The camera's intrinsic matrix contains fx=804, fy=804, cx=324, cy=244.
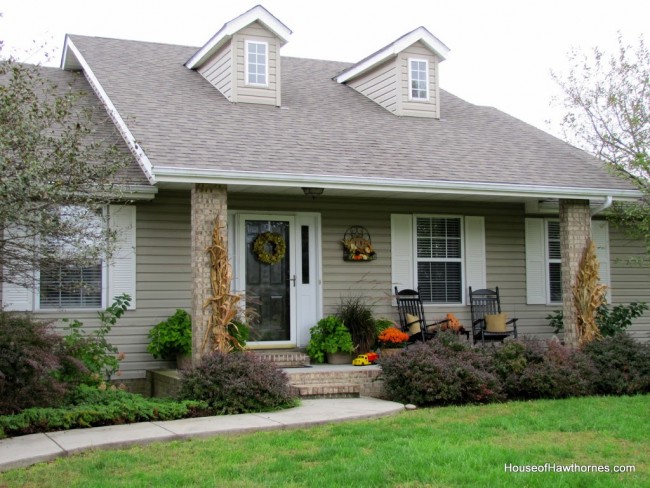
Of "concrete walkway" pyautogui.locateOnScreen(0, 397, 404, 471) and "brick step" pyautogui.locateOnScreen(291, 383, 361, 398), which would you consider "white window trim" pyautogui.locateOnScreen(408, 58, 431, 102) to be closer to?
"brick step" pyautogui.locateOnScreen(291, 383, 361, 398)

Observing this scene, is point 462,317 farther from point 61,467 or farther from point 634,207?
point 61,467

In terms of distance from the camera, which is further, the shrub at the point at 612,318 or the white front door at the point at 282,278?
the shrub at the point at 612,318

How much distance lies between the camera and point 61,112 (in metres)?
6.11

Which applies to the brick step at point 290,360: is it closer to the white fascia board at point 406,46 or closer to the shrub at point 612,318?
the shrub at point 612,318

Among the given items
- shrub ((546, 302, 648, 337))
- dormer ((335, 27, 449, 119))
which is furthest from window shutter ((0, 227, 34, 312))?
shrub ((546, 302, 648, 337))

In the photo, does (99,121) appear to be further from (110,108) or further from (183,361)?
(183,361)

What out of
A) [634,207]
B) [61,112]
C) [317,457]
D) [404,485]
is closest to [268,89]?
[634,207]

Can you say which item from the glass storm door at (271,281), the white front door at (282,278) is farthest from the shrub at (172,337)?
the glass storm door at (271,281)

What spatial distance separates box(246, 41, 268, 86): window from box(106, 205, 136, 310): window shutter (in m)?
3.20

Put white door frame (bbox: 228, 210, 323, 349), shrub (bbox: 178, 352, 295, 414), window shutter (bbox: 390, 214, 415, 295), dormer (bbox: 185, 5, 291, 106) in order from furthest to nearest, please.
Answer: dormer (bbox: 185, 5, 291, 106) → window shutter (bbox: 390, 214, 415, 295) → white door frame (bbox: 228, 210, 323, 349) → shrub (bbox: 178, 352, 295, 414)

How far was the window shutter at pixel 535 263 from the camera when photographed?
12945 mm

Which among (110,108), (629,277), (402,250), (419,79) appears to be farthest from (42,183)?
(629,277)

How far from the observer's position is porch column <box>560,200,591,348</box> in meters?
11.1

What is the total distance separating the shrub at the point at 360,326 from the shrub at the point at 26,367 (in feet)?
14.2
